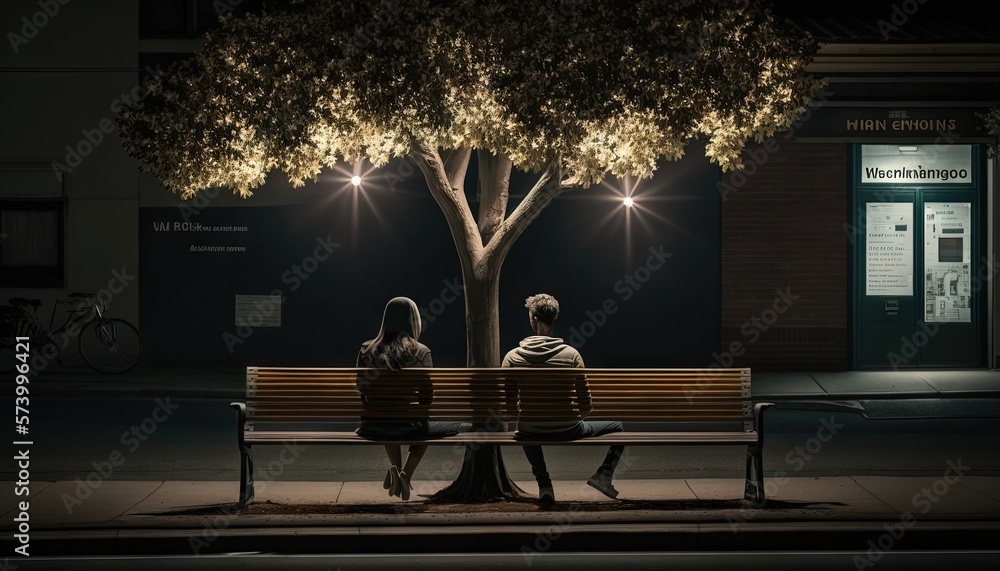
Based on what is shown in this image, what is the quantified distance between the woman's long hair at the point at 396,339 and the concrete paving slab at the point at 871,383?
890cm

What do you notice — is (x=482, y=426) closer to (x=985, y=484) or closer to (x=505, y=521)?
(x=505, y=521)

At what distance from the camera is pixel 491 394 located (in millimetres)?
8859

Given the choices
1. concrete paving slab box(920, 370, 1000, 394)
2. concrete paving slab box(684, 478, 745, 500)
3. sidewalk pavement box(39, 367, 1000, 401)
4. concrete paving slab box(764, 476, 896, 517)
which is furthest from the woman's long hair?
concrete paving slab box(920, 370, 1000, 394)

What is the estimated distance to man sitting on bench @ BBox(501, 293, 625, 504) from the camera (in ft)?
28.6

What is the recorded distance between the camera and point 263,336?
1992 centimetres

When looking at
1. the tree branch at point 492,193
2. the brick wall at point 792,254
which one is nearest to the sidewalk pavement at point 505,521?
the tree branch at point 492,193

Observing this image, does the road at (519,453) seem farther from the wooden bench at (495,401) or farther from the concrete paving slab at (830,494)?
the wooden bench at (495,401)

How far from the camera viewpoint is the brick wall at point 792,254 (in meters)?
19.1

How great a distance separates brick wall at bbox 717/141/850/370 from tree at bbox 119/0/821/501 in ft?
31.7

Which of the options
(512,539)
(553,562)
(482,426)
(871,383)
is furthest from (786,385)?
(553,562)

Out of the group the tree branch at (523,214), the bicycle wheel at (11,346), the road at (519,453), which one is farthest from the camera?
the bicycle wheel at (11,346)

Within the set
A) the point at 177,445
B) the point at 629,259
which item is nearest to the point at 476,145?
the point at 177,445

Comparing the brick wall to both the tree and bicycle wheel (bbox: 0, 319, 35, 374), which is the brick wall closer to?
the tree

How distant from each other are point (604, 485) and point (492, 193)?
2667 millimetres
